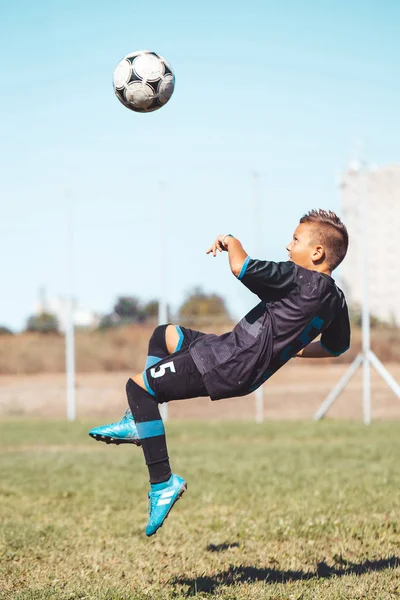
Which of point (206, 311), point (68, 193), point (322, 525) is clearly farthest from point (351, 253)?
point (322, 525)

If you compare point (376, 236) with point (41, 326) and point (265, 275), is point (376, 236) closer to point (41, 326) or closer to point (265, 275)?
point (41, 326)

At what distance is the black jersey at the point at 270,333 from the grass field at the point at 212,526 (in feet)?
4.29

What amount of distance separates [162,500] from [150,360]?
89 centimetres

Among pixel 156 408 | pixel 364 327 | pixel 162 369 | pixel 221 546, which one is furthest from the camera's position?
pixel 364 327

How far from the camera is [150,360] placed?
5133mm

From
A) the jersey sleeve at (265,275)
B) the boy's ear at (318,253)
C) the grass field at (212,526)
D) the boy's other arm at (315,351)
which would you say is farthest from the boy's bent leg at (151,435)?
the boy's ear at (318,253)

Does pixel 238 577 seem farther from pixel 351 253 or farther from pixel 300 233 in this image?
pixel 351 253

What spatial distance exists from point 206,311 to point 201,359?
15060mm

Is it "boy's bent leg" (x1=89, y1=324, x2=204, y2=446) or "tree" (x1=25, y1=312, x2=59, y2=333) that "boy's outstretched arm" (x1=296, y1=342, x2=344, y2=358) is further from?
"tree" (x1=25, y1=312, x2=59, y2=333)

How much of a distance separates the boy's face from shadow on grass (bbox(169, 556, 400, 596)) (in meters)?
2.07

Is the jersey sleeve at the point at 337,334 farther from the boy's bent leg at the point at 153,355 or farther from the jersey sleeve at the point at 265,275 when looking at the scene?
the boy's bent leg at the point at 153,355

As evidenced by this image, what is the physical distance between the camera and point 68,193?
61.1ft

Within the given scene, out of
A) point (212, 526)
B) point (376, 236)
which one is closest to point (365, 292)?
point (376, 236)

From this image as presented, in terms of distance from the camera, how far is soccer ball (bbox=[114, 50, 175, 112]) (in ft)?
18.7
